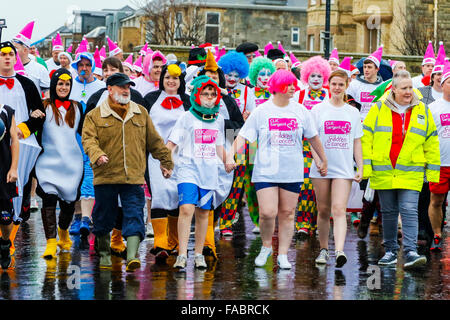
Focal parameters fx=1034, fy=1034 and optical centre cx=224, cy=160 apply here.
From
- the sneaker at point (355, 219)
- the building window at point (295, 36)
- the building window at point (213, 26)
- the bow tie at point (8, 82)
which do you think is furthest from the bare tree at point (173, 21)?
the bow tie at point (8, 82)

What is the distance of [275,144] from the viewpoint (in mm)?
10180

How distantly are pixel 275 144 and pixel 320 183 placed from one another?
2.58ft

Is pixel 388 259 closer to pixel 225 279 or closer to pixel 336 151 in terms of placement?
pixel 336 151

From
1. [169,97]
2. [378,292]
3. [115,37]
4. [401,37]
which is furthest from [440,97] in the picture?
[115,37]

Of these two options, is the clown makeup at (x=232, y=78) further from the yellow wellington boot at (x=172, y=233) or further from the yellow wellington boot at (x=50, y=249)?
the yellow wellington boot at (x=50, y=249)

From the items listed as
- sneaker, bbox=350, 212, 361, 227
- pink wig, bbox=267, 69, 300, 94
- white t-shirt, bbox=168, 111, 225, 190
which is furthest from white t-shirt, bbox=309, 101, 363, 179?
sneaker, bbox=350, 212, 361, 227

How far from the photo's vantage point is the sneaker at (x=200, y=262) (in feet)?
32.9

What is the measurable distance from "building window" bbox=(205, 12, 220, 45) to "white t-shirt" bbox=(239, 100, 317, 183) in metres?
47.9

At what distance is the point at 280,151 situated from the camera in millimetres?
10164

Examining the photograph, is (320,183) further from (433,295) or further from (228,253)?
(433,295)

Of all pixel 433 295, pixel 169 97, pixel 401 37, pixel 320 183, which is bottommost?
pixel 433 295

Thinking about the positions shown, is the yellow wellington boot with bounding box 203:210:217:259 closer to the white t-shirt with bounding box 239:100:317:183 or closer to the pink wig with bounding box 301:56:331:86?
the white t-shirt with bounding box 239:100:317:183

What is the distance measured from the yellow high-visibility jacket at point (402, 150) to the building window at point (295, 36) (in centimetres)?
5038

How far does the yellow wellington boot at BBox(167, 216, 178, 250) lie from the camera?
10.8m
